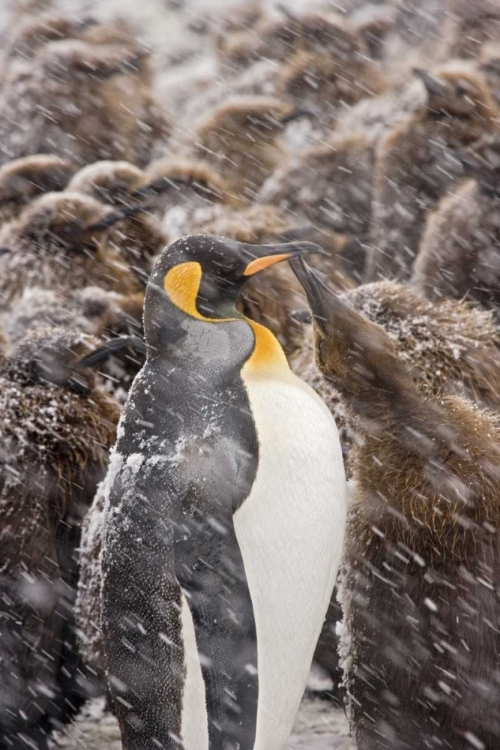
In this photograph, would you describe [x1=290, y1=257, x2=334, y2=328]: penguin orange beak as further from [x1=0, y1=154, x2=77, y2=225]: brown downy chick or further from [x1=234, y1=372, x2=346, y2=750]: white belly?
[x1=0, y1=154, x2=77, y2=225]: brown downy chick

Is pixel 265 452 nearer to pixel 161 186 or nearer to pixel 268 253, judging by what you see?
pixel 268 253

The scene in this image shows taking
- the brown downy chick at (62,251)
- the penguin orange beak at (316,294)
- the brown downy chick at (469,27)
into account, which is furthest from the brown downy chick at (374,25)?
the penguin orange beak at (316,294)

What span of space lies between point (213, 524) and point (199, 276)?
1.08ft

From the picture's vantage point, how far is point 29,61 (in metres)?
4.68

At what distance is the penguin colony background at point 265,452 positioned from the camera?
141 cm

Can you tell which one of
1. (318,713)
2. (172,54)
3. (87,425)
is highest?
(87,425)

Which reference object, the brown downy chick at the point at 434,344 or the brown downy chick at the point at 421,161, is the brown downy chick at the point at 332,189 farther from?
the brown downy chick at the point at 434,344

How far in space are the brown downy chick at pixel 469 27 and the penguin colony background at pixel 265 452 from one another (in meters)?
0.52

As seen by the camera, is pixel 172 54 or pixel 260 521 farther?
pixel 172 54

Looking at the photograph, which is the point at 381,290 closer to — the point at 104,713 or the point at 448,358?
the point at 448,358

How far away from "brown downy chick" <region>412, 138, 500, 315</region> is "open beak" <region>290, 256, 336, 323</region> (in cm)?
91

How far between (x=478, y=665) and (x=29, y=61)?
3836mm

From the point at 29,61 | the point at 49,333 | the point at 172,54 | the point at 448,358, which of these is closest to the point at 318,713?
the point at 448,358

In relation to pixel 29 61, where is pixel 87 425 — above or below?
above
